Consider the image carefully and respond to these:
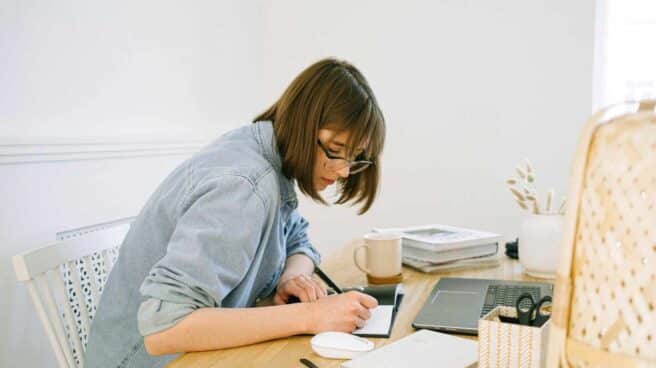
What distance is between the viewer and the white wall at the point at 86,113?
1.49 m

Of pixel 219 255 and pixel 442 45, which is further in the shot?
pixel 442 45

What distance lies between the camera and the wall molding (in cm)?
148

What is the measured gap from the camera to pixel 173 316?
91 centimetres

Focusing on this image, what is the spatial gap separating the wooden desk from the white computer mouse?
0.01 m

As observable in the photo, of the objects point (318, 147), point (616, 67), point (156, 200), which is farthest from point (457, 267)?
point (616, 67)

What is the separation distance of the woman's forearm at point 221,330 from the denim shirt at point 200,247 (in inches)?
0.7

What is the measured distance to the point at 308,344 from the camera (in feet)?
3.08

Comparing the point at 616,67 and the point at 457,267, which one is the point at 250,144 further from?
the point at 616,67

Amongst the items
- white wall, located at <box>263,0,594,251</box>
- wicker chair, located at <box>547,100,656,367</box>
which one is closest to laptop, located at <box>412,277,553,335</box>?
wicker chair, located at <box>547,100,656,367</box>

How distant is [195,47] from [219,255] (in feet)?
5.21

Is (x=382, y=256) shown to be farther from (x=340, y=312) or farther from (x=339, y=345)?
(x=339, y=345)

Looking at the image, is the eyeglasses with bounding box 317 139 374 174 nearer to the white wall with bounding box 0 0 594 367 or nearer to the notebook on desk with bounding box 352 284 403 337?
the notebook on desk with bounding box 352 284 403 337

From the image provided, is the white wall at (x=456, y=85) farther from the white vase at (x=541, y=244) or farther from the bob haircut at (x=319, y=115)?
the bob haircut at (x=319, y=115)

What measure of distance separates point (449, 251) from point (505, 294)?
30 centimetres
